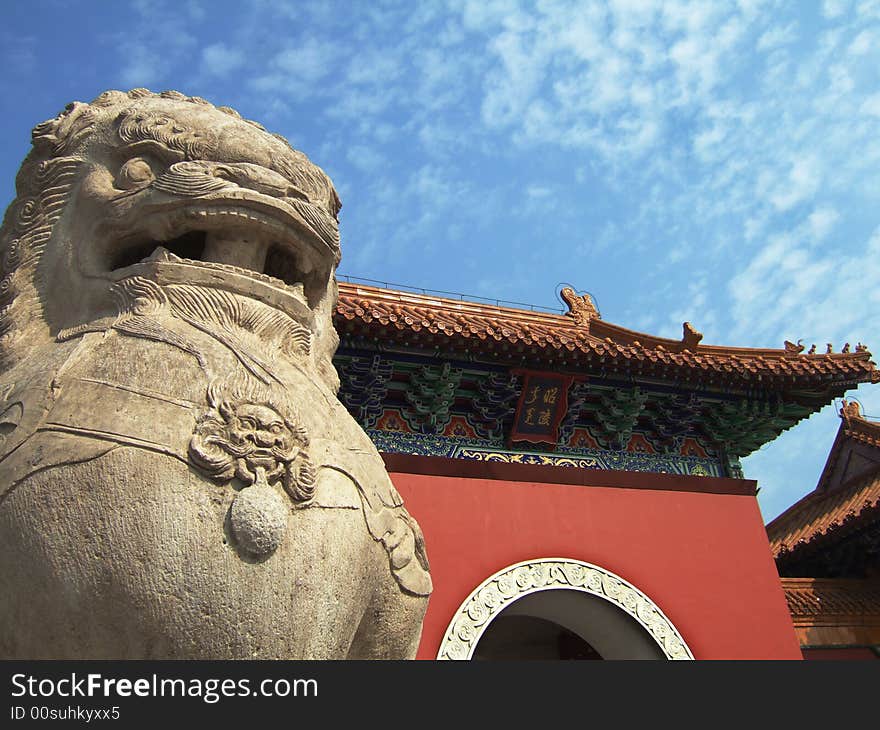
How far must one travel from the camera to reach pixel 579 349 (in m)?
5.98

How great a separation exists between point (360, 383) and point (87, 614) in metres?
4.50

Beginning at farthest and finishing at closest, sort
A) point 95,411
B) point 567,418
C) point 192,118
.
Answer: point 567,418
point 192,118
point 95,411

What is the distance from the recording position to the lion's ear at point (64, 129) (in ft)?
7.25

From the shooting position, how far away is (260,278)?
193 cm

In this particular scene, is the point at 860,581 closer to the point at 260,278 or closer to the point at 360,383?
the point at 360,383

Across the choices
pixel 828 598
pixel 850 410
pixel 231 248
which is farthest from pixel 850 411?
pixel 231 248

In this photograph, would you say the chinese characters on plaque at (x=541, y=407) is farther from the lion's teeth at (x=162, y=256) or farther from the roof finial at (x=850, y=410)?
the roof finial at (x=850, y=410)

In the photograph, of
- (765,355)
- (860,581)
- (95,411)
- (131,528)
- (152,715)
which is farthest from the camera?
(860,581)

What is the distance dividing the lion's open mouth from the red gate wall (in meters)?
3.43

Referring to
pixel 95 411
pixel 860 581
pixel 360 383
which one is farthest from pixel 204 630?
pixel 860 581

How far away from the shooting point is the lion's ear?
2.21 metres

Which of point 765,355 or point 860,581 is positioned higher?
point 765,355

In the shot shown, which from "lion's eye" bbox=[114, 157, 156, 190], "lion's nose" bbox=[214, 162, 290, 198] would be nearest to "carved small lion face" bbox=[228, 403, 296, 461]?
"lion's nose" bbox=[214, 162, 290, 198]

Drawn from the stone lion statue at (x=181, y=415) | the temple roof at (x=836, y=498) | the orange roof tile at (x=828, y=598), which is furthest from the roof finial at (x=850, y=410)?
the stone lion statue at (x=181, y=415)
